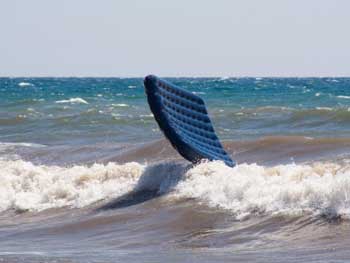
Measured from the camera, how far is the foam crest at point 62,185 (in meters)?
13.5

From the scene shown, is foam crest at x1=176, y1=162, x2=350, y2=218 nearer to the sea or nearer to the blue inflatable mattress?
the sea

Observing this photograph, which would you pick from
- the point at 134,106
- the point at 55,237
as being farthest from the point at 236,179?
the point at 134,106

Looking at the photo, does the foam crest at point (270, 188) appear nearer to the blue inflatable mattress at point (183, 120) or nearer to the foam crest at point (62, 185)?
the blue inflatable mattress at point (183, 120)

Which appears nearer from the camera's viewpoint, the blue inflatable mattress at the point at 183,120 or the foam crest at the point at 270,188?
the foam crest at the point at 270,188

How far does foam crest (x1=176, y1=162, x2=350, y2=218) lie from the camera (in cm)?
1017

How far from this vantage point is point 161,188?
12.8 metres

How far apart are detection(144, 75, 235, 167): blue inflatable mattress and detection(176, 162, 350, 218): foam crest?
11.3 inches

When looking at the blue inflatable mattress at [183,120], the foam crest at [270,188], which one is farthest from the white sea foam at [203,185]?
the blue inflatable mattress at [183,120]

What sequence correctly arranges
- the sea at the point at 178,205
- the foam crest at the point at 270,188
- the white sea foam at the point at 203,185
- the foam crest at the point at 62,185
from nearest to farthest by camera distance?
the sea at the point at 178,205
the foam crest at the point at 270,188
the white sea foam at the point at 203,185
the foam crest at the point at 62,185

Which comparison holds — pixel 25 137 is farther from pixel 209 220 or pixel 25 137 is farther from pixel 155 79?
pixel 209 220

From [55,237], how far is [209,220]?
64.8 inches

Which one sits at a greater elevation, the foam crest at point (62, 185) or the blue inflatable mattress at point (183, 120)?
the blue inflatable mattress at point (183, 120)

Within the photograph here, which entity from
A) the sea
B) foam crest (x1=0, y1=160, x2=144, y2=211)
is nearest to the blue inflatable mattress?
the sea

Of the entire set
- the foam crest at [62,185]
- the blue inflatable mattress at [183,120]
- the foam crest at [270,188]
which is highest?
the blue inflatable mattress at [183,120]
